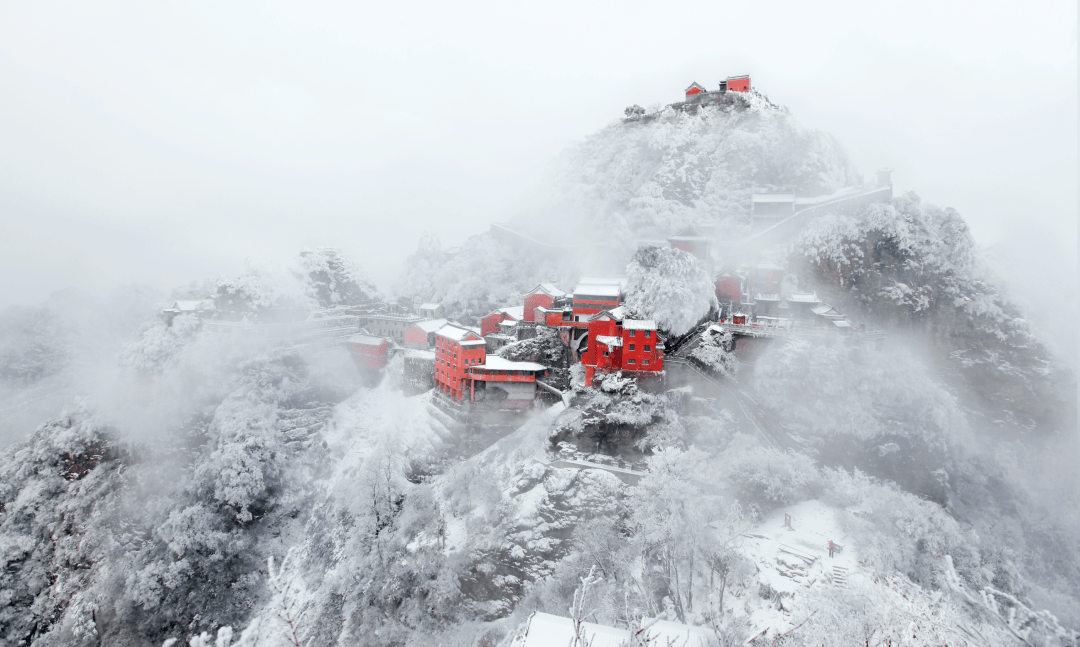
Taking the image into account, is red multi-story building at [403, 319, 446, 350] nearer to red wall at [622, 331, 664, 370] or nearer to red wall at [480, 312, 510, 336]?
red wall at [480, 312, 510, 336]

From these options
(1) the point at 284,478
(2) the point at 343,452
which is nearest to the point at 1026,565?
(2) the point at 343,452

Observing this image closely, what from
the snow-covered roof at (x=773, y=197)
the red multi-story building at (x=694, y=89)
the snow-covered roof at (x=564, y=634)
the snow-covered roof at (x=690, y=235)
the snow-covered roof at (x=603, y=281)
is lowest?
the snow-covered roof at (x=564, y=634)

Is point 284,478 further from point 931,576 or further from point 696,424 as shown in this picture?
point 931,576

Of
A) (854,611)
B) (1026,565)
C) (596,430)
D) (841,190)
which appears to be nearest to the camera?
(854,611)

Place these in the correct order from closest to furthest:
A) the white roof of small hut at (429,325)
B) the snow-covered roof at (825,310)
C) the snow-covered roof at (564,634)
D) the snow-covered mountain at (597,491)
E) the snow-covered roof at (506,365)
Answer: the snow-covered roof at (564,634) < the snow-covered mountain at (597,491) < the snow-covered roof at (825,310) < the snow-covered roof at (506,365) < the white roof of small hut at (429,325)

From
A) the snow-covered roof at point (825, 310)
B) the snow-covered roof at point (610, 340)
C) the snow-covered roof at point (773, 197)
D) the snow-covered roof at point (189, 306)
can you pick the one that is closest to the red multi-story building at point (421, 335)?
the snow-covered roof at point (610, 340)

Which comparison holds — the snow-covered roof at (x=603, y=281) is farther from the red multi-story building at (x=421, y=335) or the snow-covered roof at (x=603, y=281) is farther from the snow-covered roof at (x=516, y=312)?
the red multi-story building at (x=421, y=335)
